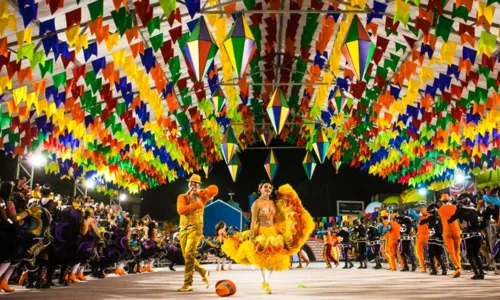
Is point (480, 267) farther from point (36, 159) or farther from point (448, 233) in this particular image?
point (36, 159)

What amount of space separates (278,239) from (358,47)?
2358 millimetres

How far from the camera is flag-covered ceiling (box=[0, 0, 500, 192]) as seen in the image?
5906 mm

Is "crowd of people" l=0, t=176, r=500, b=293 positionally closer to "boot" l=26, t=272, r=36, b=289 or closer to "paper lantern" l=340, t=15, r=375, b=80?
"boot" l=26, t=272, r=36, b=289

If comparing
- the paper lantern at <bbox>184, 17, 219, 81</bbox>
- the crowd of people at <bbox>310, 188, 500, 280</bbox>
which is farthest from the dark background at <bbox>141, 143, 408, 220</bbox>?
the paper lantern at <bbox>184, 17, 219, 81</bbox>

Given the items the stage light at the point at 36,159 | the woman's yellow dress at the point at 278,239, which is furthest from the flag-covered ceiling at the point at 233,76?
the woman's yellow dress at the point at 278,239

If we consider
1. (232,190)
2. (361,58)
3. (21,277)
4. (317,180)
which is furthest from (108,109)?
(317,180)

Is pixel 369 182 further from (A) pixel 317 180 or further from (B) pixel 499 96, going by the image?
(B) pixel 499 96

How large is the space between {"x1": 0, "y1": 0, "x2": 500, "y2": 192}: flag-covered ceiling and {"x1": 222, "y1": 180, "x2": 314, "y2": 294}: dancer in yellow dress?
163 cm

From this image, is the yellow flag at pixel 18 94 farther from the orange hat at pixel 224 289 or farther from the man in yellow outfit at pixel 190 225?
the orange hat at pixel 224 289

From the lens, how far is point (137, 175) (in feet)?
55.8

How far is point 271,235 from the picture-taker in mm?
5230

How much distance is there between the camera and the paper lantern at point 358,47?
5.11 metres

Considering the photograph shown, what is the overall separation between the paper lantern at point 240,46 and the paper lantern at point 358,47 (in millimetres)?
1102

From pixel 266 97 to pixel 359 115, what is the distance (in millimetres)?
3443
